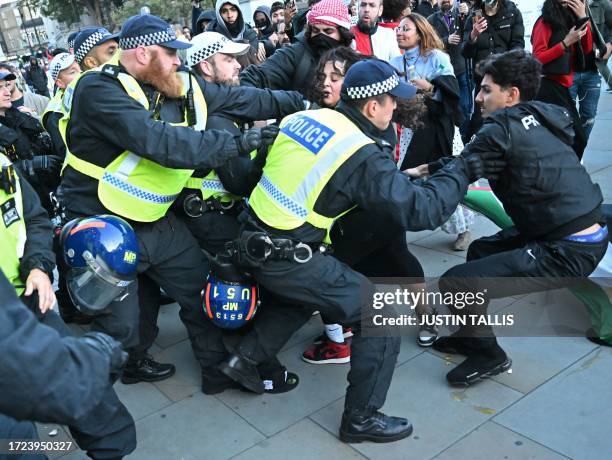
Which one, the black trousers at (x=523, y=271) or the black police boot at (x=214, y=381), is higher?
the black trousers at (x=523, y=271)

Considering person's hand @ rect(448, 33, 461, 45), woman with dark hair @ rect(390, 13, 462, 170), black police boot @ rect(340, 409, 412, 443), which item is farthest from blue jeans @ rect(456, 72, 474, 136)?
black police boot @ rect(340, 409, 412, 443)

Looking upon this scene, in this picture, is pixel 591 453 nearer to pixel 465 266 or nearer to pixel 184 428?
pixel 465 266

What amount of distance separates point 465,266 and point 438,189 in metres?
0.67

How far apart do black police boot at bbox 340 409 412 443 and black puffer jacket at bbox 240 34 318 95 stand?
2457 millimetres

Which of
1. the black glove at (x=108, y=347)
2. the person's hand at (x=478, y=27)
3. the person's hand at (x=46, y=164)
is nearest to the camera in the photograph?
the black glove at (x=108, y=347)

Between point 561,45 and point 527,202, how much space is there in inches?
112

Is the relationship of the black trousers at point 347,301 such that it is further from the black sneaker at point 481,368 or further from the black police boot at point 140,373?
the black police boot at point 140,373

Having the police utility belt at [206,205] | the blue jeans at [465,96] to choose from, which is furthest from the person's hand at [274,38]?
the police utility belt at [206,205]

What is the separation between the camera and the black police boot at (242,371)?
3.08m

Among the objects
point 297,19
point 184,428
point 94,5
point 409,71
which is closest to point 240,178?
point 184,428

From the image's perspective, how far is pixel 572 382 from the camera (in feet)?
9.91

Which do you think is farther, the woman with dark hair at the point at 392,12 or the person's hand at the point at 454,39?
the person's hand at the point at 454,39

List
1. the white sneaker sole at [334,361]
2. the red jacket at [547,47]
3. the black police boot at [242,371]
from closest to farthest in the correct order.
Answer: the black police boot at [242,371] → the white sneaker sole at [334,361] → the red jacket at [547,47]

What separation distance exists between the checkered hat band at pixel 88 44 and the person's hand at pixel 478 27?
13.8 feet
